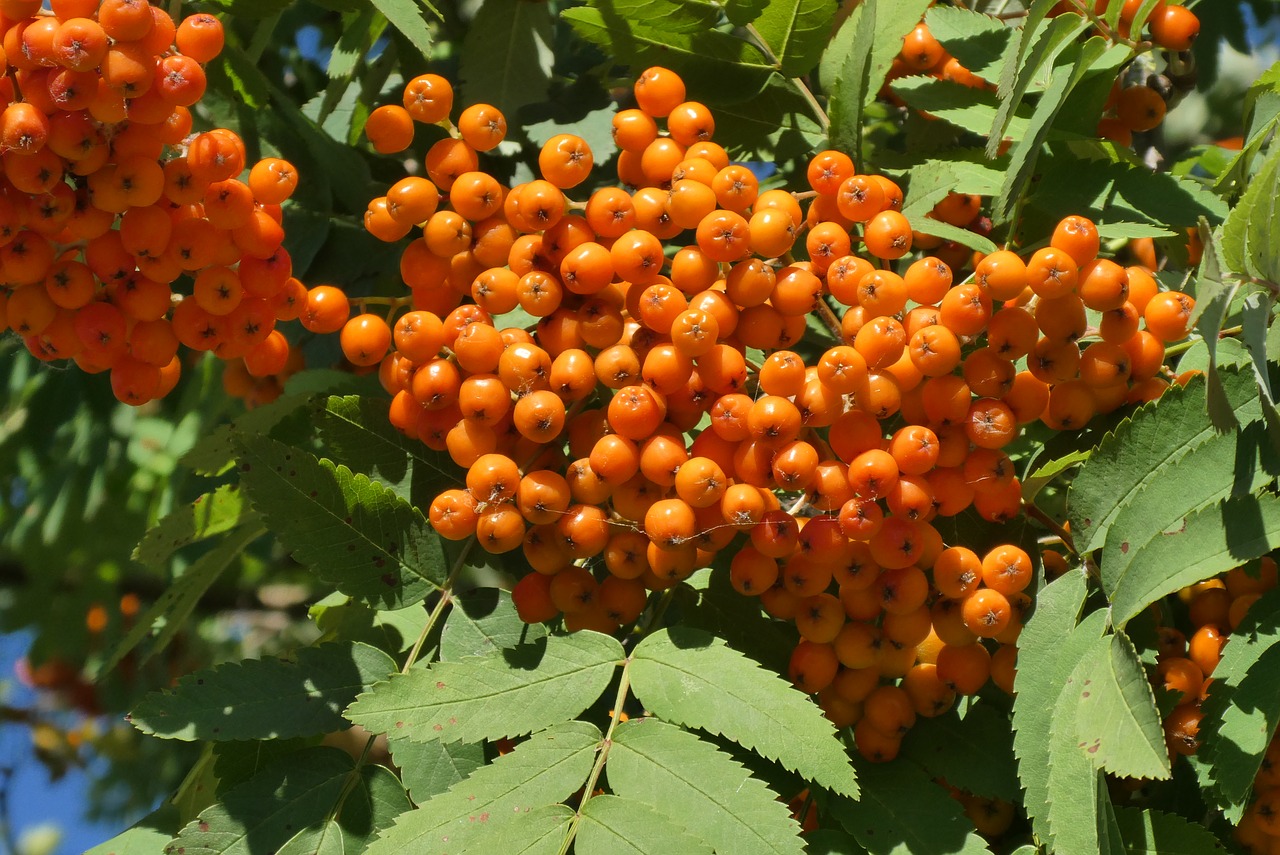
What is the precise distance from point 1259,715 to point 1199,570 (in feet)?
0.76

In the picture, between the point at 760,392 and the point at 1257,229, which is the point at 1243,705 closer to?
the point at 1257,229

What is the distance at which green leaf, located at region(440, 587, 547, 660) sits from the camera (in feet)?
5.88

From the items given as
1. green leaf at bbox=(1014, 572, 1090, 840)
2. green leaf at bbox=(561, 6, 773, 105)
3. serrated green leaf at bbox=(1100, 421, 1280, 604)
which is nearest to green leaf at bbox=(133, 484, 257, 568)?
green leaf at bbox=(561, 6, 773, 105)

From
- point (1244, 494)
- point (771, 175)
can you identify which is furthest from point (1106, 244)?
point (1244, 494)

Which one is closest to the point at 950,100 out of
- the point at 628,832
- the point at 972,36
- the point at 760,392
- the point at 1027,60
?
the point at 972,36

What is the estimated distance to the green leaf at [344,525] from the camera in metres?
1.73

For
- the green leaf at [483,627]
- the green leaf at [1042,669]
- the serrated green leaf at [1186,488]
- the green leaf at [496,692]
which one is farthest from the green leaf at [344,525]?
the serrated green leaf at [1186,488]

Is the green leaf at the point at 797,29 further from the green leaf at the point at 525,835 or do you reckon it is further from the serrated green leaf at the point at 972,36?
the green leaf at the point at 525,835

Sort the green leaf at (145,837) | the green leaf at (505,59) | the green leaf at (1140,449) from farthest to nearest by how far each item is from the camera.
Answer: the green leaf at (505,59) < the green leaf at (145,837) < the green leaf at (1140,449)

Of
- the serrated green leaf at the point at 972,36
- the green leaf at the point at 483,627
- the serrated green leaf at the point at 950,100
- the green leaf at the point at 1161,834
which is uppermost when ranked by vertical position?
the serrated green leaf at the point at 972,36

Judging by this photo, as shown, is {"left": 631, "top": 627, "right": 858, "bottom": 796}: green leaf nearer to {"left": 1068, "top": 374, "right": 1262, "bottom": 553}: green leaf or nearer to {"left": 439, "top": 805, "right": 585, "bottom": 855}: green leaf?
{"left": 439, "top": 805, "right": 585, "bottom": 855}: green leaf

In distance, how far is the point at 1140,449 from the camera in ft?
5.22

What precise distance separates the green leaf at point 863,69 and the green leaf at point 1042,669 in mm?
830

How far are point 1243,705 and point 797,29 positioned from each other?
4.23ft
